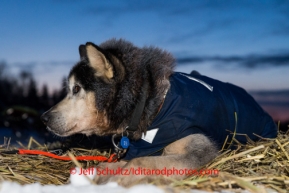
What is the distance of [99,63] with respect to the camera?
465 cm

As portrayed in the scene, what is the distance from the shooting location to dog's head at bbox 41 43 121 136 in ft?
15.1

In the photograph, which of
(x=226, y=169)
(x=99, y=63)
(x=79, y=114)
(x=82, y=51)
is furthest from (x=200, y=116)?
(x=82, y=51)

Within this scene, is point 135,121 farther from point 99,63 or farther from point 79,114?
point 99,63

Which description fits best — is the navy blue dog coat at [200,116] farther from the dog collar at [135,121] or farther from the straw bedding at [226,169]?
the straw bedding at [226,169]

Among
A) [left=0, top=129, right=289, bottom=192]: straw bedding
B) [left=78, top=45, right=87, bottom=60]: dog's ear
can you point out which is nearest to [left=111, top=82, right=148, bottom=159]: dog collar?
[left=0, top=129, right=289, bottom=192]: straw bedding

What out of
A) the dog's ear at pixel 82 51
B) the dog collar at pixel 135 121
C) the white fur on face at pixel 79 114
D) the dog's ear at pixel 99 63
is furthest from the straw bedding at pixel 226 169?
the dog's ear at pixel 82 51

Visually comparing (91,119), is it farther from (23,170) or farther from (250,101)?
(250,101)

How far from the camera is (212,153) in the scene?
15.0ft

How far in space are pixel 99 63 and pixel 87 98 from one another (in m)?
0.45

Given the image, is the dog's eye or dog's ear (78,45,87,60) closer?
the dog's eye

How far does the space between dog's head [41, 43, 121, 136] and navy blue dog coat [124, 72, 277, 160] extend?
609 mm

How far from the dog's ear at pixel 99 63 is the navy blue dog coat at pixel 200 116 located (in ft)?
2.53

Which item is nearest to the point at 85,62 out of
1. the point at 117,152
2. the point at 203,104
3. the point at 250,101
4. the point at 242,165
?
the point at 117,152

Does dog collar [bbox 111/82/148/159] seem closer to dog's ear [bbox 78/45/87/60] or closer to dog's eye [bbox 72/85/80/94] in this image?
dog's eye [bbox 72/85/80/94]
